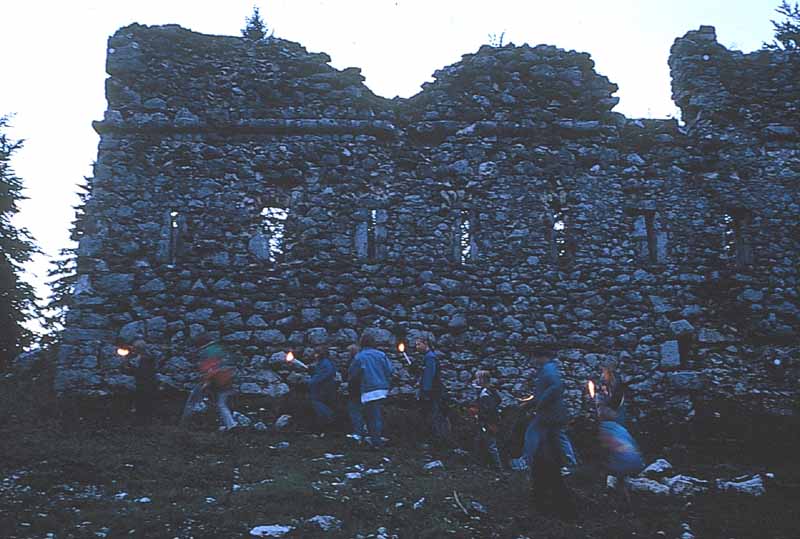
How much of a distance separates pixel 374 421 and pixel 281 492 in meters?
2.64

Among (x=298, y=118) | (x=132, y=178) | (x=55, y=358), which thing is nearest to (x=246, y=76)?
(x=298, y=118)

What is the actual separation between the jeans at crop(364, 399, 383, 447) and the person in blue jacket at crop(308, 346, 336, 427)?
92 cm

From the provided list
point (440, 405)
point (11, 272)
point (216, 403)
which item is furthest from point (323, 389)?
point (11, 272)

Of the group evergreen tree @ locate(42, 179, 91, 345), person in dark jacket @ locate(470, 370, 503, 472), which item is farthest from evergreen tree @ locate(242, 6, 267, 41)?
person in dark jacket @ locate(470, 370, 503, 472)

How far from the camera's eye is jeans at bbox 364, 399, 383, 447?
9.04 metres

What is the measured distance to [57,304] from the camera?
1978 centimetres

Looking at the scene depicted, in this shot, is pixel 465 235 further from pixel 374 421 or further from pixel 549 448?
pixel 549 448

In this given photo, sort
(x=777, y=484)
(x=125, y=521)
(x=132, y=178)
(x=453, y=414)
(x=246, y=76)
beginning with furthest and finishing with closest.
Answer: (x=246, y=76)
(x=132, y=178)
(x=453, y=414)
(x=777, y=484)
(x=125, y=521)

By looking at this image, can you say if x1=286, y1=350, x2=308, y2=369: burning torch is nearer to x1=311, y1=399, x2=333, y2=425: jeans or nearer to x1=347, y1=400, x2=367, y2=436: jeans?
x1=311, y1=399, x2=333, y2=425: jeans

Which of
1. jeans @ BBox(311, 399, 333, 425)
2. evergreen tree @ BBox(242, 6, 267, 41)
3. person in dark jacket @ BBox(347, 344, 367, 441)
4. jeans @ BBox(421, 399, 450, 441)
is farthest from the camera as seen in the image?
evergreen tree @ BBox(242, 6, 267, 41)

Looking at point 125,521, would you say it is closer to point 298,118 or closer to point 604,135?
point 298,118

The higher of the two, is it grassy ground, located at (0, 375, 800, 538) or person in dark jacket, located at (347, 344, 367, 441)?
person in dark jacket, located at (347, 344, 367, 441)

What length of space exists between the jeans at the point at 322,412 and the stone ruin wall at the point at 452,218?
1.27 m

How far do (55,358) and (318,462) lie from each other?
7.54 meters
